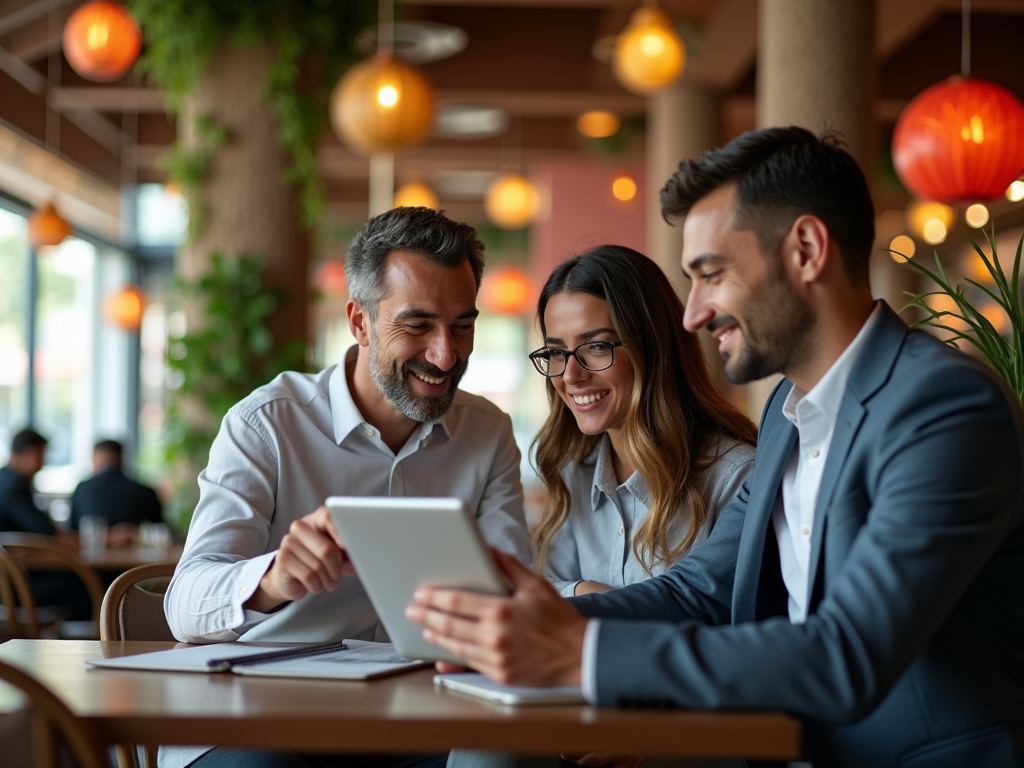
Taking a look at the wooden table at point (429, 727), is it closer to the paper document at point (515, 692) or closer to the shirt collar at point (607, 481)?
the paper document at point (515, 692)

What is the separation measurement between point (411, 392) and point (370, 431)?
12cm

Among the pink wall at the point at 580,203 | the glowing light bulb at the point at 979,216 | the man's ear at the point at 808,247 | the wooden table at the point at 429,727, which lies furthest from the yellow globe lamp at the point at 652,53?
the pink wall at the point at 580,203

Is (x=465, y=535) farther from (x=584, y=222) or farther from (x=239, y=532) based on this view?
(x=584, y=222)

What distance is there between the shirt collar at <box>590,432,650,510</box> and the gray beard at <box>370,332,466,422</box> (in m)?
0.36

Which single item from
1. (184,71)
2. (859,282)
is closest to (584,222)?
(184,71)

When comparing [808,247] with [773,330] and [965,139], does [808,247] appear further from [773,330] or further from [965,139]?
[965,139]

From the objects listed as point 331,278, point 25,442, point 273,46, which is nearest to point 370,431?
point 273,46

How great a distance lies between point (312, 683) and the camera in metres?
1.39

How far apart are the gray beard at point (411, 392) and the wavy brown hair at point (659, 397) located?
298 mm

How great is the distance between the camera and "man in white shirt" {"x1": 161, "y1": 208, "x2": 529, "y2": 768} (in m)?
2.10

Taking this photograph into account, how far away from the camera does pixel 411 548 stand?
1311 mm

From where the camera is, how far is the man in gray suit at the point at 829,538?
125 centimetres

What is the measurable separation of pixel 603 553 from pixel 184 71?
3812mm

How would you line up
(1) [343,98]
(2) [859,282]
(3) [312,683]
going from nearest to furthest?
1. (3) [312,683]
2. (2) [859,282]
3. (1) [343,98]
